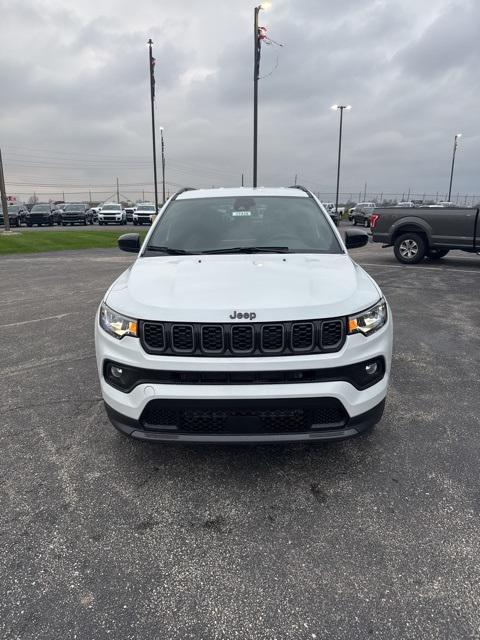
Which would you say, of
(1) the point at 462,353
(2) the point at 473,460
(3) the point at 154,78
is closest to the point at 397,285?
(1) the point at 462,353

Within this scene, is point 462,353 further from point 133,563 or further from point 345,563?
point 133,563

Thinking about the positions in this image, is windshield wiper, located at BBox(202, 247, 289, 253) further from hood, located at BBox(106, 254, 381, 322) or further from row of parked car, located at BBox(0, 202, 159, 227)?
row of parked car, located at BBox(0, 202, 159, 227)

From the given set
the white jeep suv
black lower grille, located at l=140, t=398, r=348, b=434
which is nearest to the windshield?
the white jeep suv

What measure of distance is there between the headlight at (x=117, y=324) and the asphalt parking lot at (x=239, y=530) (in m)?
0.90

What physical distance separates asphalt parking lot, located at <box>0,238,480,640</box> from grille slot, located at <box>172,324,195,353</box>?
2.65ft

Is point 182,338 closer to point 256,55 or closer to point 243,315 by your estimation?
point 243,315

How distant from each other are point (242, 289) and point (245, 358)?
1.56ft

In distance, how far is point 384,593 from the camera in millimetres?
2131

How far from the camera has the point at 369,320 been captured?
290 cm

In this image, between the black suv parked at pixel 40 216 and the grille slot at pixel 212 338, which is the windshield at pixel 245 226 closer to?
the grille slot at pixel 212 338

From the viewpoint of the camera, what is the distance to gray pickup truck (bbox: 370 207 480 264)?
1226 cm

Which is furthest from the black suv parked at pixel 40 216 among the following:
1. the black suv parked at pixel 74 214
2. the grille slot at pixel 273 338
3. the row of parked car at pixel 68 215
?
the grille slot at pixel 273 338

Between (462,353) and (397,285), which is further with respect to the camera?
(397,285)

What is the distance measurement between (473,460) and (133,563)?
2.31m
